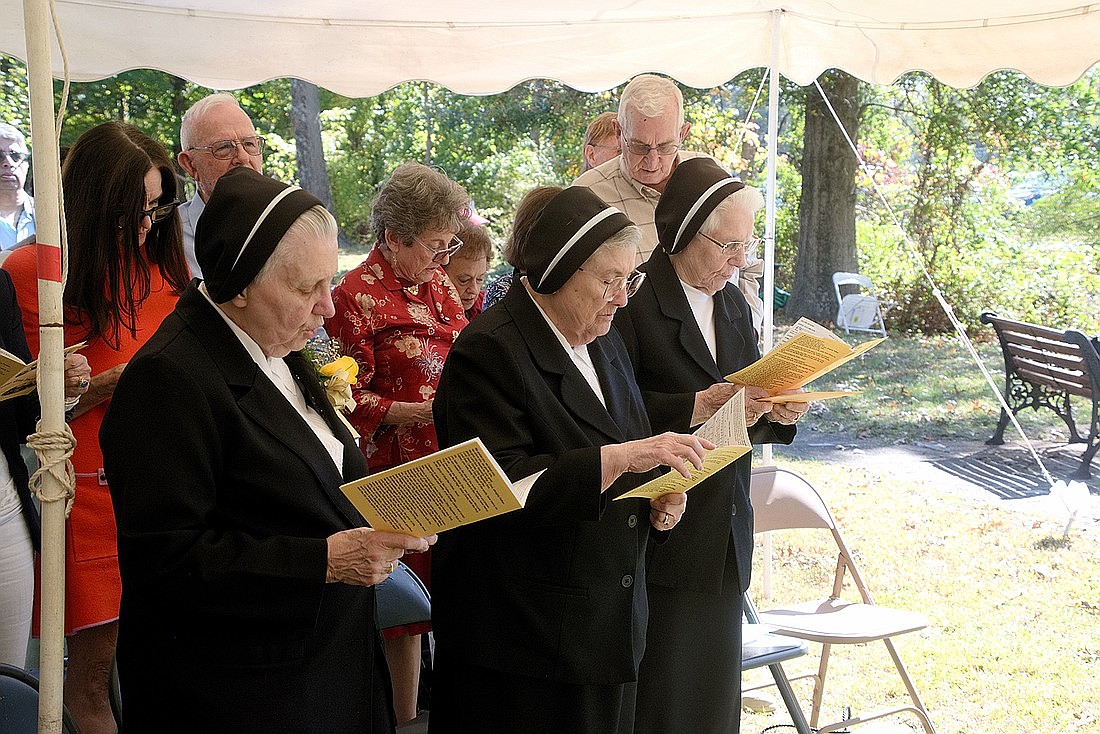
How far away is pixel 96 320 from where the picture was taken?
2619 mm

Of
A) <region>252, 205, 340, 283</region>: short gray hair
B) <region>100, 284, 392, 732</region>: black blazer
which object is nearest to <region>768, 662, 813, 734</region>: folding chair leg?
<region>100, 284, 392, 732</region>: black blazer

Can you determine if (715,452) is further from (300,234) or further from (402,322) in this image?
(402,322)

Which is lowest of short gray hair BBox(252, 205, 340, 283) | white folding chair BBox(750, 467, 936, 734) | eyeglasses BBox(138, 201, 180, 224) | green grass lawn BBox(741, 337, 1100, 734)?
green grass lawn BBox(741, 337, 1100, 734)

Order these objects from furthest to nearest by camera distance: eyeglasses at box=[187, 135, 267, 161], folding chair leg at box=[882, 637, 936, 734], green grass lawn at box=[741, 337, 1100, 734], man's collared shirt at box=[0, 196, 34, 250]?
man's collared shirt at box=[0, 196, 34, 250]
green grass lawn at box=[741, 337, 1100, 734]
folding chair leg at box=[882, 637, 936, 734]
eyeglasses at box=[187, 135, 267, 161]

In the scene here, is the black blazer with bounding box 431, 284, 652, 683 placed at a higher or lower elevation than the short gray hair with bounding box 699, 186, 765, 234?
lower

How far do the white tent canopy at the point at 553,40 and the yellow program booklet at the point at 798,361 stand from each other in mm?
2373

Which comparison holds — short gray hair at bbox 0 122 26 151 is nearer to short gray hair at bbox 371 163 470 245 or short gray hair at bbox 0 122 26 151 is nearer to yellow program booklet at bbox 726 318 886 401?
short gray hair at bbox 371 163 470 245

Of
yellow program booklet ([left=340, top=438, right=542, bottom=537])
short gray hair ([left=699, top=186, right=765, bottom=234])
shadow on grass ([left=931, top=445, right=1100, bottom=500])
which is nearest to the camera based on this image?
yellow program booklet ([left=340, top=438, right=542, bottom=537])

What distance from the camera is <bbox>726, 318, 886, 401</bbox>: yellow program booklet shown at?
240cm

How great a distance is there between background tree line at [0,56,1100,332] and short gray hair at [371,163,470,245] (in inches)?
354

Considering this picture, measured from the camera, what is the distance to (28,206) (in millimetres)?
5973

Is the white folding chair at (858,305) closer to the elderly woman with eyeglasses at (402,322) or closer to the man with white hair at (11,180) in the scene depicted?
the man with white hair at (11,180)

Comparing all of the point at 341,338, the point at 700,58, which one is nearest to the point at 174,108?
the point at 700,58

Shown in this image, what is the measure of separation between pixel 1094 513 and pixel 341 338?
653 cm
